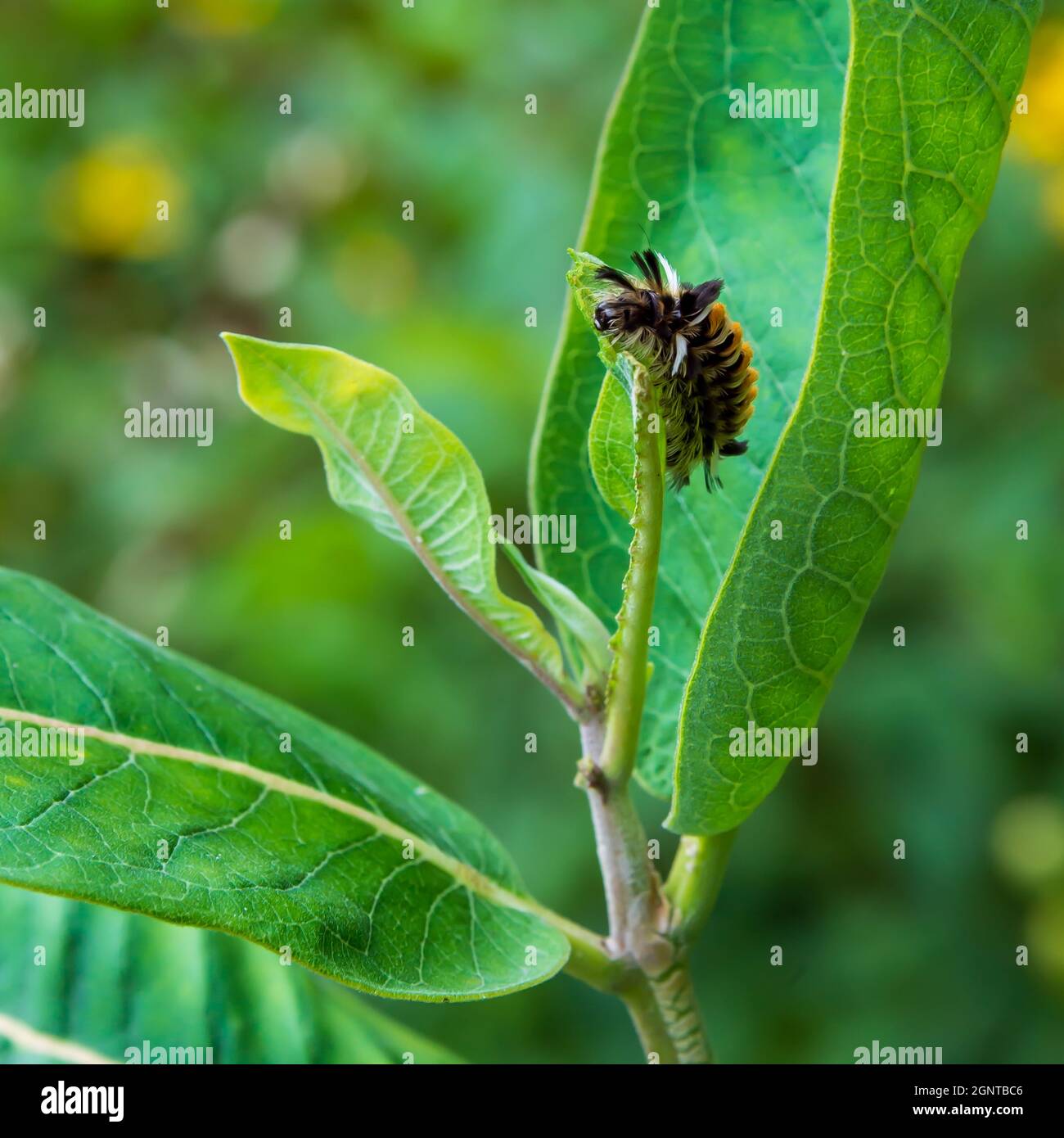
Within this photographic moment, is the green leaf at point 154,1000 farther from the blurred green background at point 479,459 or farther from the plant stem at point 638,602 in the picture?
the blurred green background at point 479,459

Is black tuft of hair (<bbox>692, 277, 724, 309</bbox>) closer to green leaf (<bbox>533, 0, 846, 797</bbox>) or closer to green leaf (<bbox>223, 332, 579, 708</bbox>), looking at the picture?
green leaf (<bbox>223, 332, 579, 708</bbox>)

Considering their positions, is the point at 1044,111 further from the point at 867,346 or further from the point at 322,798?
the point at 322,798

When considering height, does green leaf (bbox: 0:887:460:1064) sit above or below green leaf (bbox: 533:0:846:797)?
below

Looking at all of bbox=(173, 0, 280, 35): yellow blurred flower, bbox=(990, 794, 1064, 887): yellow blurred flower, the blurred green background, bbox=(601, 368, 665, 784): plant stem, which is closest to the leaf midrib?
bbox=(601, 368, 665, 784): plant stem

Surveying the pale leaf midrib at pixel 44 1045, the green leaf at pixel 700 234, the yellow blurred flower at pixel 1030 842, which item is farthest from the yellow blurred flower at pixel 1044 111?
the pale leaf midrib at pixel 44 1045
